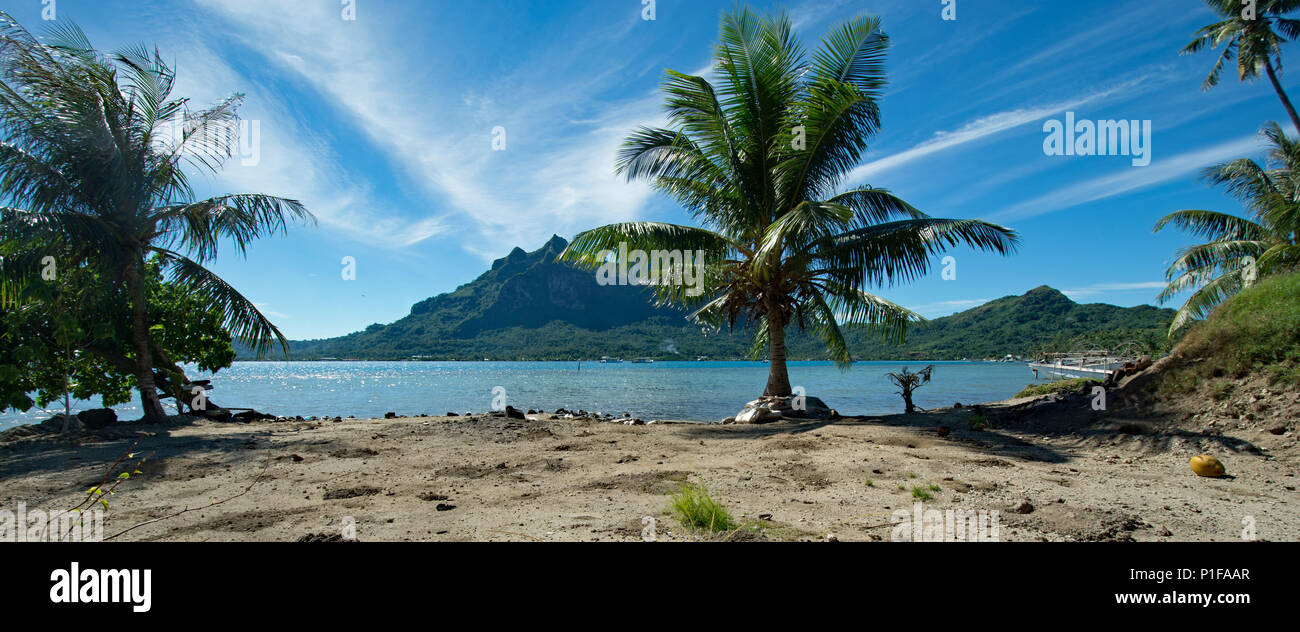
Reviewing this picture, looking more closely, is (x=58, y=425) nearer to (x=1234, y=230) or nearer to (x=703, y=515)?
(x=703, y=515)

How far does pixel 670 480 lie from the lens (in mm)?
5266

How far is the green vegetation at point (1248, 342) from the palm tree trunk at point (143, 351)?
57.1 feet

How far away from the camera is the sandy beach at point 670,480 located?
3.71 m

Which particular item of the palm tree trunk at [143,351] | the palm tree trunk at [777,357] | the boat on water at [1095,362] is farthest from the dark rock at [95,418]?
the boat on water at [1095,362]

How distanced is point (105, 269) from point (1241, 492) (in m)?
16.3

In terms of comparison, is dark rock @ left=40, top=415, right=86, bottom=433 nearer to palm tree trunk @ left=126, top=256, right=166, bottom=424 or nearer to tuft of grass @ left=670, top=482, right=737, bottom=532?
palm tree trunk @ left=126, top=256, right=166, bottom=424

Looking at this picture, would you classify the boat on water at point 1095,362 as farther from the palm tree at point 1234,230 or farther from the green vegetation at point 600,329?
the green vegetation at point 600,329

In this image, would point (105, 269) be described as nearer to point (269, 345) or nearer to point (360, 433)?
point (269, 345)

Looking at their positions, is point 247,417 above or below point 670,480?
below

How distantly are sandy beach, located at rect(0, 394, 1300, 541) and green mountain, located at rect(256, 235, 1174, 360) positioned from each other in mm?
50320

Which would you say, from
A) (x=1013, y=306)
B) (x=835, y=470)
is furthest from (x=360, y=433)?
(x=1013, y=306)

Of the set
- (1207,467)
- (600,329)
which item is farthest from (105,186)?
(600,329)

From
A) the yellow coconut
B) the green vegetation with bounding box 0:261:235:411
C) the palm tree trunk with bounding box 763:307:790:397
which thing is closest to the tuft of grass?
the yellow coconut

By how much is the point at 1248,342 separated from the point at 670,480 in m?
8.62
